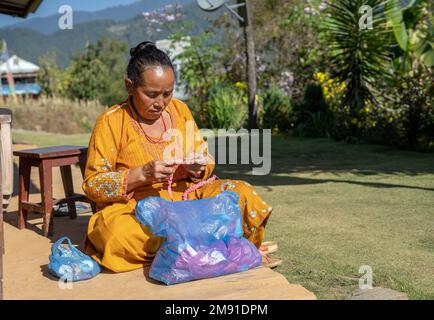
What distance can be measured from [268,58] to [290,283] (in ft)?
43.6

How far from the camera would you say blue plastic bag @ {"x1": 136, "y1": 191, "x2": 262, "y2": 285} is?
142 inches

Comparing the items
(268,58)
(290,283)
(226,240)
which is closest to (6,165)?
(226,240)

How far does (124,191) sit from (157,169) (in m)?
0.31

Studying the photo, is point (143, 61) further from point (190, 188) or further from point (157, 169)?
point (190, 188)

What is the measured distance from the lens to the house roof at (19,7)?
371 inches

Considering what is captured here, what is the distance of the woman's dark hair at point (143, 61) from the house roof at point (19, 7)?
5.71 metres

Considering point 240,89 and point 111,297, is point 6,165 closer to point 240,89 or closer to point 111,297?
point 111,297

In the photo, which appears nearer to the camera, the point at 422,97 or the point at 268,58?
the point at 422,97

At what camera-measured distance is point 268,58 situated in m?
16.6

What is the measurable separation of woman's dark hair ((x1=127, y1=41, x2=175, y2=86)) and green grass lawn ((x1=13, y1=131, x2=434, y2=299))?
147 centimetres

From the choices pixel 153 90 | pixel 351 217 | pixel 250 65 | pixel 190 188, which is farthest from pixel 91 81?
pixel 153 90

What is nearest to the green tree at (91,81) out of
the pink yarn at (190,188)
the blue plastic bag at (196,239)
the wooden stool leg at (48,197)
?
the wooden stool leg at (48,197)

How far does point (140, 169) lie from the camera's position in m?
3.89
